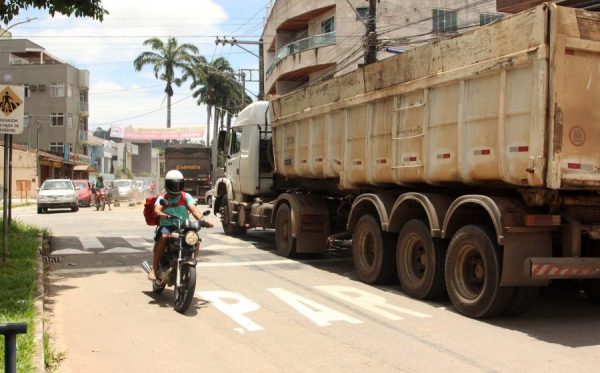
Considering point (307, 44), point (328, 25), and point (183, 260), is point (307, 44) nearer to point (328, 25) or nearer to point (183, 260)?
point (328, 25)

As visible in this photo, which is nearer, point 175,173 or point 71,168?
point 175,173

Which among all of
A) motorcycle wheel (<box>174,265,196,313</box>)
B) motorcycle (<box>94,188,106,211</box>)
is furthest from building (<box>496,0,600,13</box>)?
motorcycle (<box>94,188,106,211</box>)

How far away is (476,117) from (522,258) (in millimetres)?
1670

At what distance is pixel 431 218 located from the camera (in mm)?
7355

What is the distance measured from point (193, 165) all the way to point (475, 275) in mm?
30299

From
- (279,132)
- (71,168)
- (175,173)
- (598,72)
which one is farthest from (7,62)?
(598,72)

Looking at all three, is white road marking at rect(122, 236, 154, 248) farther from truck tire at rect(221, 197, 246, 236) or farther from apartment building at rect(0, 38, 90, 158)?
apartment building at rect(0, 38, 90, 158)

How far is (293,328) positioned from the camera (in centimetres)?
642

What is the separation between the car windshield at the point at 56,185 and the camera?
27714mm

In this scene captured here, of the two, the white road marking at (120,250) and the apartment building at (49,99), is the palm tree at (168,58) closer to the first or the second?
the apartment building at (49,99)

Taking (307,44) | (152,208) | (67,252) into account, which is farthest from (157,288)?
(307,44)

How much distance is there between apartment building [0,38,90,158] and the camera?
2279 inches

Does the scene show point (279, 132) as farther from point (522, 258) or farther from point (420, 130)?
point (522, 258)

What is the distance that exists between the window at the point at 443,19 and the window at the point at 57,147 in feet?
136
